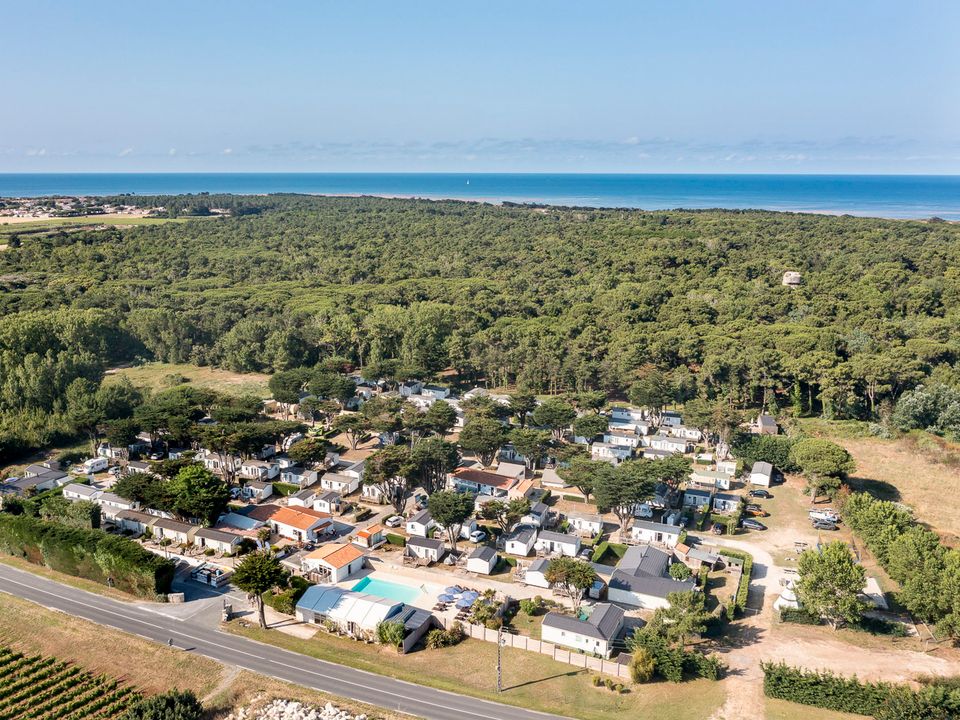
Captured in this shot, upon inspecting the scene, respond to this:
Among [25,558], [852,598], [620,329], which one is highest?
[620,329]

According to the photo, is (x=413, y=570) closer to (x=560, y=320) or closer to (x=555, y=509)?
(x=555, y=509)

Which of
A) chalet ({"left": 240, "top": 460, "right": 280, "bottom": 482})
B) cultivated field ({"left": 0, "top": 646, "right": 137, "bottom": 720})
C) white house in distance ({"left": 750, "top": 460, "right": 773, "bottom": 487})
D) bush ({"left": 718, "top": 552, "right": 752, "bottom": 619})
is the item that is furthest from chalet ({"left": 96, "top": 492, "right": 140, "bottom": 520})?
white house in distance ({"left": 750, "top": 460, "right": 773, "bottom": 487})

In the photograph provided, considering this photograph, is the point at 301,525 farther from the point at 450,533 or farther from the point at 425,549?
the point at 450,533

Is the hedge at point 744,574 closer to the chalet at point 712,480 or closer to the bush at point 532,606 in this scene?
the chalet at point 712,480

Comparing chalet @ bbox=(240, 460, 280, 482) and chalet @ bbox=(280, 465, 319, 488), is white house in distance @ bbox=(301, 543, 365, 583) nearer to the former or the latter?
chalet @ bbox=(280, 465, 319, 488)

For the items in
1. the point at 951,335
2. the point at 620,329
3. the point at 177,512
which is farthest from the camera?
the point at 620,329

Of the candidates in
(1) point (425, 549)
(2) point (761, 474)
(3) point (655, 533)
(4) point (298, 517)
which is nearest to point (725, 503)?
(2) point (761, 474)

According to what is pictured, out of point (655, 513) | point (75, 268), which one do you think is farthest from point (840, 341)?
point (75, 268)

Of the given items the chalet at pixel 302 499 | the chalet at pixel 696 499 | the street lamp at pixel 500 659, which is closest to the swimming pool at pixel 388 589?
the street lamp at pixel 500 659
